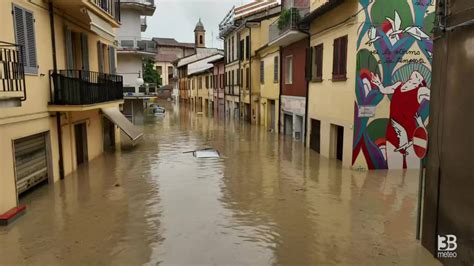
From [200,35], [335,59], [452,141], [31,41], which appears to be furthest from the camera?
[200,35]

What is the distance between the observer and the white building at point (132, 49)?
95.5 feet

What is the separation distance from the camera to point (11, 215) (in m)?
8.66

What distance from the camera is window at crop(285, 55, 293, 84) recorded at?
868 inches

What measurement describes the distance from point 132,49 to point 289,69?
43.1 ft

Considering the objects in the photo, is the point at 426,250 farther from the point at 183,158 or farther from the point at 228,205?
the point at 183,158

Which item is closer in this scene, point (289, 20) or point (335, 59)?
point (335, 59)

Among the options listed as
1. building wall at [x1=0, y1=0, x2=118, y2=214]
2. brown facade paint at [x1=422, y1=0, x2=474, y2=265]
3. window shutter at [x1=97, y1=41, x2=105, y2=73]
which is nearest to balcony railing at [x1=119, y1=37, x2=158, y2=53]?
window shutter at [x1=97, y1=41, x2=105, y2=73]

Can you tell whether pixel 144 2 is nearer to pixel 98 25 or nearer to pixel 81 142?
pixel 98 25

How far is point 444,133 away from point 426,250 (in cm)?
228

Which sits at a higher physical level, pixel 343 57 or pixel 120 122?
pixel 343 57

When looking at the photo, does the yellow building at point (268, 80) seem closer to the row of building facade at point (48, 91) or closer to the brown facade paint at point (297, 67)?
the brown facade paint at point (297, 67)

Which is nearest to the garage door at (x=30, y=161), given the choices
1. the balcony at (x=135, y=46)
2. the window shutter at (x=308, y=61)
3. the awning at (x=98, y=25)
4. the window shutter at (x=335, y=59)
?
the awning at (x=98, y=25)

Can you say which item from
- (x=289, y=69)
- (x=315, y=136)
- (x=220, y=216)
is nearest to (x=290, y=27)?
(x=289, y=69)

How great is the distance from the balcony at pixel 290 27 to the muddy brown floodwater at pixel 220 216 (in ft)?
22.1
